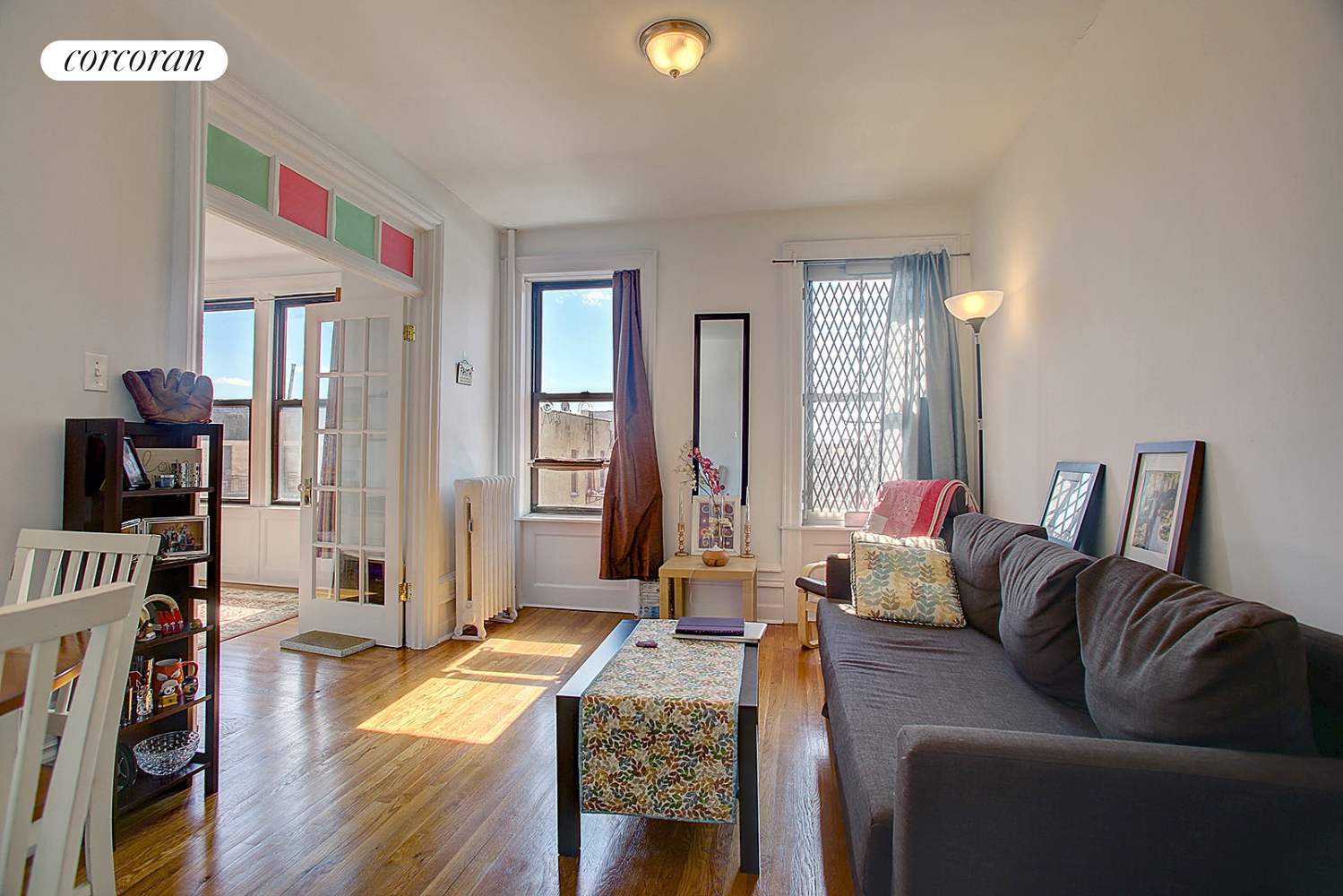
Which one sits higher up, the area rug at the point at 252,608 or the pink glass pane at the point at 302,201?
the pink glass pane at the point at 302,201

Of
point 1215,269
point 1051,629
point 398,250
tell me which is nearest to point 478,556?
point 398,250

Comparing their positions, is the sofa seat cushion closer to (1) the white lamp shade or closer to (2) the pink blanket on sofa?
(2) the pink blanket on sofa

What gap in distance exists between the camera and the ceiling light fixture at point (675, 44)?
2.25 metres

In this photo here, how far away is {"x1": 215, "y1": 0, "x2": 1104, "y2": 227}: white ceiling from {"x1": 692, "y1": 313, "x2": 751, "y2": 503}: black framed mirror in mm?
813

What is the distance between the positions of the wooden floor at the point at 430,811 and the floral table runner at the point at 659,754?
0.18m

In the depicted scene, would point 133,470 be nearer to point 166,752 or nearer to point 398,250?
point 166,752

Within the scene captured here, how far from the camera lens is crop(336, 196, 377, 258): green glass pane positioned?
296 cm

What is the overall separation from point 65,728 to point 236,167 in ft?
7.23

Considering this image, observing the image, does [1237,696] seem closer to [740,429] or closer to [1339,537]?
[1339,537]

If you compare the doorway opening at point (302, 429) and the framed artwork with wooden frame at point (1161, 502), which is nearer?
the framed artwork with wooden frame at point (1161, 502)

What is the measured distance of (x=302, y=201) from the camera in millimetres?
2703

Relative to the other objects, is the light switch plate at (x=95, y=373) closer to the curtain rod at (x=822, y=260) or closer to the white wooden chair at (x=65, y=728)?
the white wooden chair at (x=65, y=728)

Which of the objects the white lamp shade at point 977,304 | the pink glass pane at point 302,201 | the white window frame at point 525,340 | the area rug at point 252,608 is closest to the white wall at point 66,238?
the pink glass pane at point 302,201

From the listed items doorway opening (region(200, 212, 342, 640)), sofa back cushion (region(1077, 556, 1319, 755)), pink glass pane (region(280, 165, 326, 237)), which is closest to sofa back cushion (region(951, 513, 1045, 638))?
sofa back cushion (region(1077, 556, 1319, 755))
